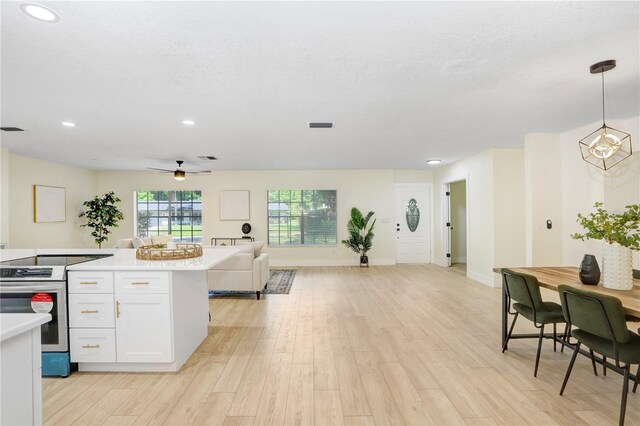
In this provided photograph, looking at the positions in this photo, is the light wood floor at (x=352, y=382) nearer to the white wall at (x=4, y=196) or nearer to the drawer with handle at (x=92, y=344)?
the drawer with handle at (x=92, y=344)

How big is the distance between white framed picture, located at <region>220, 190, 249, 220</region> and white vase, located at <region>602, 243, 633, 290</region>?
22.8 feet

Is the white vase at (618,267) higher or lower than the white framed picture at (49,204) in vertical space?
lower

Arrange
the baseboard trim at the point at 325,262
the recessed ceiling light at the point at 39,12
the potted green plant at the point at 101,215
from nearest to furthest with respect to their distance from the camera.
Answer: the recessed ceiling light at the point at 39,12 < the potted green plant at the point at 101,215 < the baseboard trim at the point at 325,262

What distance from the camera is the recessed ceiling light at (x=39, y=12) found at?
5.51 ft

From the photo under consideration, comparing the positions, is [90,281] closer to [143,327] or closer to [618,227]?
[143,327]

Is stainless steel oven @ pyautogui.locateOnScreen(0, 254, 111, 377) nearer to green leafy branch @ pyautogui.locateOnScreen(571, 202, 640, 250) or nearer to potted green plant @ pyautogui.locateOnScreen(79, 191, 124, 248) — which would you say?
green leafy branch @ pyautogui.locateOnScreen(571, 202, 640, 250)

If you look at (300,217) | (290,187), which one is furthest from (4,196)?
(300,217)

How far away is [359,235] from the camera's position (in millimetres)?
7691

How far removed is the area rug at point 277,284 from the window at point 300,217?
1068 millimetres

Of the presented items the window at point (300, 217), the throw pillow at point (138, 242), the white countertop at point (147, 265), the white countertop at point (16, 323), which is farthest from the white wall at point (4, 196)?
the white countertop at point (16, 323)

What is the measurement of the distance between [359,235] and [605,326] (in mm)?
5806

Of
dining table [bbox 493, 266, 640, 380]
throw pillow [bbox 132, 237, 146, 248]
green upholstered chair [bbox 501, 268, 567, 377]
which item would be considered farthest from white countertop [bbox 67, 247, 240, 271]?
throw pillow [bbox 132, 237, 146, 248]

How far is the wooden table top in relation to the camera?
1950 millimetres

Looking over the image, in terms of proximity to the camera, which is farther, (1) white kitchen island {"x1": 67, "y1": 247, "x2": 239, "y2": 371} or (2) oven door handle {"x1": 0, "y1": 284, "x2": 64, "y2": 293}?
(1) white kitchen island {"x1": 67, "y1": 247, "x2": 239, "y2": 371}
